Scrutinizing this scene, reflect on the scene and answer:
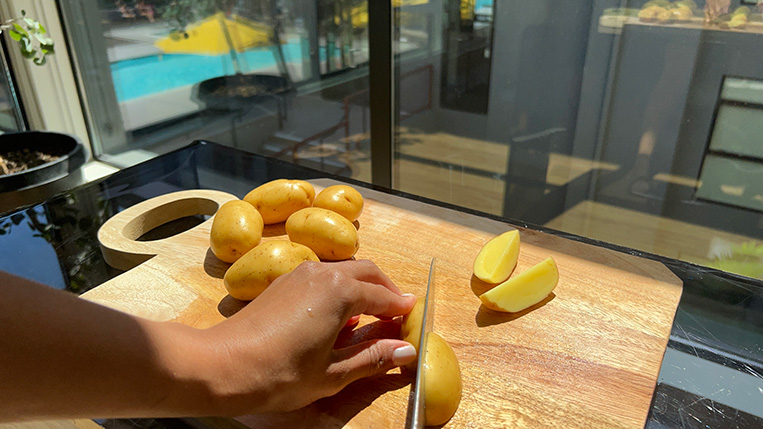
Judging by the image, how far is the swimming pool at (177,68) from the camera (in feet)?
7.61

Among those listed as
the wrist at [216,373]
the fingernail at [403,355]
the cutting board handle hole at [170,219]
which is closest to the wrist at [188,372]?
the wrist at [216,373]

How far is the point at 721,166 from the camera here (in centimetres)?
158

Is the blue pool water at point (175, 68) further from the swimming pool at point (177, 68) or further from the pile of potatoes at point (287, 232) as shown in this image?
the pile of potatoes at point (287, 232)

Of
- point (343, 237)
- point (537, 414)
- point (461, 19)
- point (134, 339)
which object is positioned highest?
point (461, 19)

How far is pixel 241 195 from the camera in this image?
5.00 feet

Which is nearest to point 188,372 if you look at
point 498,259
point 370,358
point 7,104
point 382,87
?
point 370,358

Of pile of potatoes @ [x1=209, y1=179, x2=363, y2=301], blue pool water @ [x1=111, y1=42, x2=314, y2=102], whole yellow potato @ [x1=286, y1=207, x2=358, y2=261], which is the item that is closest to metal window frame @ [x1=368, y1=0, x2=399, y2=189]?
blue pool water @ [x1=111, y1=42, x2=314, y2=102]

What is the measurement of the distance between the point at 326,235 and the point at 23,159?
60.1 inches

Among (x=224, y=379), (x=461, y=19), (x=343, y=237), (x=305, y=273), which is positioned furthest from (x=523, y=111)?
(x=224, y=379)

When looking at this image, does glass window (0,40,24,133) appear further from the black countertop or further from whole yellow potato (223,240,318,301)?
whole yellow potato (223,240,318,301)

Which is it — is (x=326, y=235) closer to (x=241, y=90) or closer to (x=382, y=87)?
(x=382, y=87)

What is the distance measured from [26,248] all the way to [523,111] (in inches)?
59.8

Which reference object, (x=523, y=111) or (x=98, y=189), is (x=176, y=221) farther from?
(x=523, y=111)

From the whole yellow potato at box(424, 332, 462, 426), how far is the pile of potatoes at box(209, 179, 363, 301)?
322 millimetres
